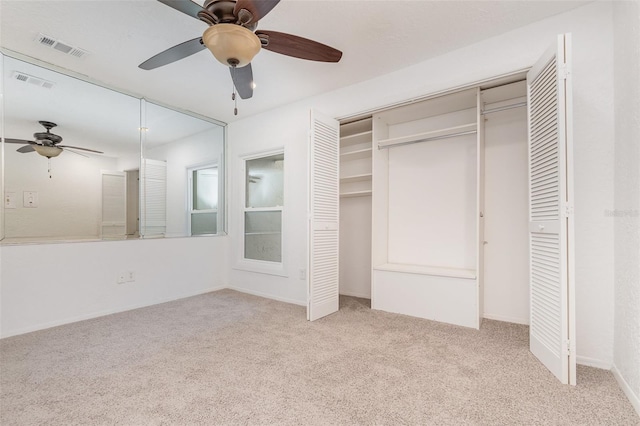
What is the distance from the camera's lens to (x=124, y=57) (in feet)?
8.77

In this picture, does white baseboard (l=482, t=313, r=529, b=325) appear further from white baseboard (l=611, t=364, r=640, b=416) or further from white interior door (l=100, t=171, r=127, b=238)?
white interior door (l=100, t=171, r=127, b=238)

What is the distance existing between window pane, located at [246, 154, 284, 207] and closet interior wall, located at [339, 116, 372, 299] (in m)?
0.89

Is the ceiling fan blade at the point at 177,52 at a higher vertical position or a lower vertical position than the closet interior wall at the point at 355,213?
higher

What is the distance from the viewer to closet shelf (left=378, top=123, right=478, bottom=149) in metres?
2.90

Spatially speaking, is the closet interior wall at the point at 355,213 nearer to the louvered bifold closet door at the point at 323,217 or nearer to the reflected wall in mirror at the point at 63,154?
the louvered bifold closet door at the point at 323,217

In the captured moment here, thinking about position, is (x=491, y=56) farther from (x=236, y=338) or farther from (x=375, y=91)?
(x=236, y=338)

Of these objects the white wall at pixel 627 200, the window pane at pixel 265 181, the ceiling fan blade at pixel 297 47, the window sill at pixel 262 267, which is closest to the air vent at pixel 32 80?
the window pane at pixel 265 181

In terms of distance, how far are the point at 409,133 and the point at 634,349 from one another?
2.66 meters

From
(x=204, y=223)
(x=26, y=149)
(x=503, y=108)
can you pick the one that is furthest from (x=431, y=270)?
(x=26, y=149)

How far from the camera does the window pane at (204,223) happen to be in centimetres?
424

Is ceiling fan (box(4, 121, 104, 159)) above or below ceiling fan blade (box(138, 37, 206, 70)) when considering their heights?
below

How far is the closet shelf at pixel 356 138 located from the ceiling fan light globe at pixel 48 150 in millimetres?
3117

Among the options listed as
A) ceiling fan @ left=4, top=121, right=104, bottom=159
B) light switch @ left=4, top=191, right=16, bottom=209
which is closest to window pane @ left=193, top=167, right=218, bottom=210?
ceiling fan @ left=4, top=121, right=104, bottom=159

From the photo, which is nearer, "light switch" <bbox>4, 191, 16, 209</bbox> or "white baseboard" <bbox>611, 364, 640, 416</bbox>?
"white baseboard" <bbox>611, 364, 640, 416</bbox>
